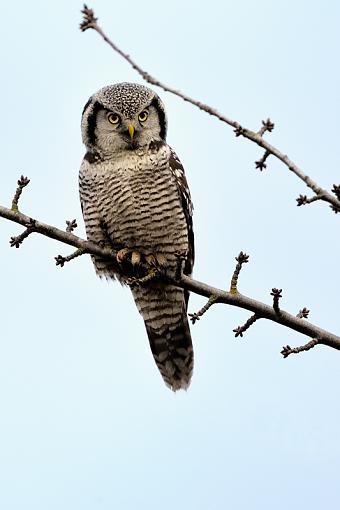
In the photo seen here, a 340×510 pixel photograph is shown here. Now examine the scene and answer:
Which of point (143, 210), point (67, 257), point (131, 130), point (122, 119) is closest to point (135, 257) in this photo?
point (143, 210)

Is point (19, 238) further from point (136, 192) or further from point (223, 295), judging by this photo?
point (136, 192)

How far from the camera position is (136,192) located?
652 centimetres

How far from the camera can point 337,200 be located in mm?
3365

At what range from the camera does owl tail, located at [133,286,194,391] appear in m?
7.33

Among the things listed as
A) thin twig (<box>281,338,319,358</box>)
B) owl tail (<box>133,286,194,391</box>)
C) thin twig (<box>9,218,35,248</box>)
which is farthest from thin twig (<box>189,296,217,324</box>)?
owl tail (<box>133,286,194,391</box>)

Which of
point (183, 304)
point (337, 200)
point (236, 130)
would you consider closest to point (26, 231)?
point (236, 130)

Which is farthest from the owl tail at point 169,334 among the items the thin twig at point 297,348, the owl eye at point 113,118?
the thin twig at point 297,348

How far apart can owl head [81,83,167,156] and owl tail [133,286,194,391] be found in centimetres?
133

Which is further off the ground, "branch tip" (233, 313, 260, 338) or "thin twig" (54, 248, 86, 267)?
"thin twig" (54, 248, 86, 267)

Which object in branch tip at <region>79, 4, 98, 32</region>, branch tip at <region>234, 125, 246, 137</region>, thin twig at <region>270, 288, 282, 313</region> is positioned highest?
branch tip at <region>79, 4, 98, 32</region>

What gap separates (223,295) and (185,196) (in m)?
2.28

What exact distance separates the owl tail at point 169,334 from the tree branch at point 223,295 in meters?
2.05

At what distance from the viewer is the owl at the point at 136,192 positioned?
6543 millimetres

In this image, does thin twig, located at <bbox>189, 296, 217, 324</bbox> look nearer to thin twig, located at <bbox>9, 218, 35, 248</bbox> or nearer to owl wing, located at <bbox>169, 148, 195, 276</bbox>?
thin twig, located at <bbox>9, 218, 35, 248</bbox>
